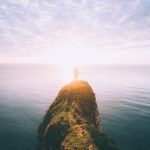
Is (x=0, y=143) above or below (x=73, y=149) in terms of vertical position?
below

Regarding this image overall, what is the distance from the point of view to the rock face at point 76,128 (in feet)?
54.3

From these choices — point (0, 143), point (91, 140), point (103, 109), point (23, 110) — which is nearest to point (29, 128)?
point (0, 143)

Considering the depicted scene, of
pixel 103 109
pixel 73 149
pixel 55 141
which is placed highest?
pixel 73 149

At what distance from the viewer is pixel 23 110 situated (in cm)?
7612

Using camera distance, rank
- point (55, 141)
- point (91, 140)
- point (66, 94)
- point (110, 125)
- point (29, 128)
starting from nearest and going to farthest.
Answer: point (91, 140) < point (55, 141) < point (66, 94) < point (29, 128) < point (110, 125)

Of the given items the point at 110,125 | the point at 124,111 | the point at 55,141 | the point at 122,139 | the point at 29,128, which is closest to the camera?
the point at 55,141

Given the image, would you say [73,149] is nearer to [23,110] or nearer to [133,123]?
[133,123]

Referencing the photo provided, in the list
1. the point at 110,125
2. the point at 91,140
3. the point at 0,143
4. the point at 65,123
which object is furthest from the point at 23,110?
the point at 91,140

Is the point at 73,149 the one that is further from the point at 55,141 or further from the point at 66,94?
the point at 66,94

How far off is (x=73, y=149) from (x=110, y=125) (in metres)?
45.2

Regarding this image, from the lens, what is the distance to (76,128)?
19688 mm

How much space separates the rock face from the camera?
1656 cm

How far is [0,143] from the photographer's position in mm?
44500

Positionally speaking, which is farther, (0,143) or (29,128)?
(29,128)
